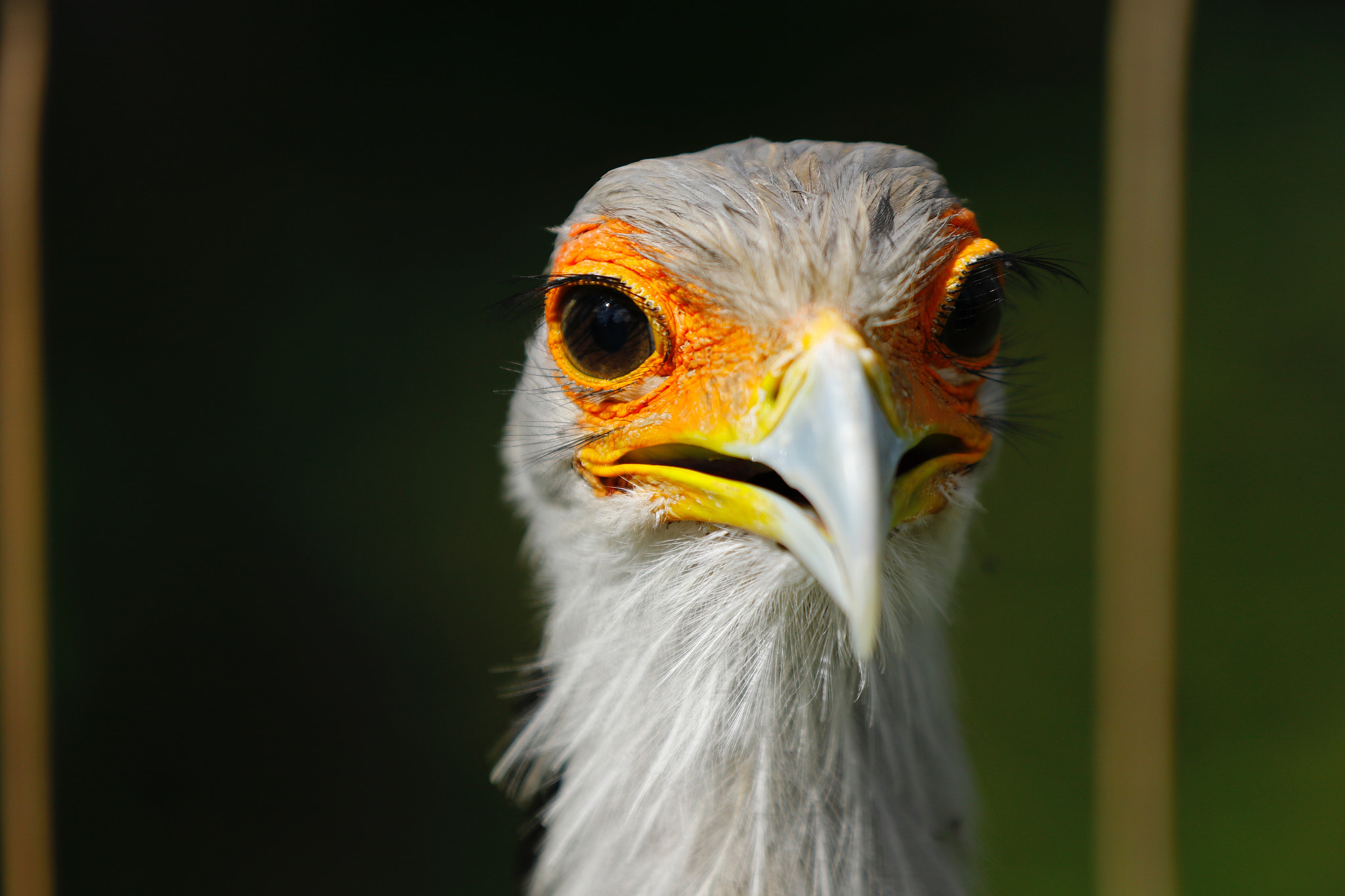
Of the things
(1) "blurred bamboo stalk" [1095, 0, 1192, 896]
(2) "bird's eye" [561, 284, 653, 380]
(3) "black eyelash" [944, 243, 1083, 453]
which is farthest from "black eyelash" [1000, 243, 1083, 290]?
(1) "blurred bamboo stalk" [1095, 0, 1192, 896]

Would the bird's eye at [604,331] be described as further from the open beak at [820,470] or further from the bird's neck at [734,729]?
the bird's neck at [734,729]

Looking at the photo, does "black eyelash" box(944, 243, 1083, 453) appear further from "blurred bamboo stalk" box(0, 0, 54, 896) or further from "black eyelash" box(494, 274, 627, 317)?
"blurred bamboo stalk" box(0, 0, 54, 896)

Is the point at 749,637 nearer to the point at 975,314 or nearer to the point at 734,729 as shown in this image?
the point at 734,729

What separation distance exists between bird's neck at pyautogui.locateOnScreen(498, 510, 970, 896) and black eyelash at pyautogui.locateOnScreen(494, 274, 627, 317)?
1.24 feet

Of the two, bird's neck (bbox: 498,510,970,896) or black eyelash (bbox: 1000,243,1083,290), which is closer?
bird's neck (bbox: 498,510,970,896)

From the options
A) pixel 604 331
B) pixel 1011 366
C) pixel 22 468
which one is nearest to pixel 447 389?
pixel 22 468

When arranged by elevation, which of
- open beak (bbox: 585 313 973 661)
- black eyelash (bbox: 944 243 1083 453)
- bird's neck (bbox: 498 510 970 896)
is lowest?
bird's neck (bbox: 498 510 970 896)

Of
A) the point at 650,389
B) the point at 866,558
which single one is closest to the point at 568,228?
the point at 650,389

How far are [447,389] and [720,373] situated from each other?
265 cm

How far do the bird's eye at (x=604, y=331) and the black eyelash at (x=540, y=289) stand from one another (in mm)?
11

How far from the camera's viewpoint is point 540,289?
143 cm

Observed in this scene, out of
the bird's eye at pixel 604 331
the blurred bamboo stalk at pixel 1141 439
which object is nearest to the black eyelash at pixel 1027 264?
the bird's eye at pixel 604 331

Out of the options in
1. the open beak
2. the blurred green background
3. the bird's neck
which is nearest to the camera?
the open beak

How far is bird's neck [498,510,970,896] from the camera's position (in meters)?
1.31
